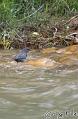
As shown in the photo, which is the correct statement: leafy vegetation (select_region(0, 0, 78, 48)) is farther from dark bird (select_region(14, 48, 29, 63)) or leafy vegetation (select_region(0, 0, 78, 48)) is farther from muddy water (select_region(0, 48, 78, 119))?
muddy water (select_region(0, 48, 78, 119))

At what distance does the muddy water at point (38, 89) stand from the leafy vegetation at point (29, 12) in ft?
2.72

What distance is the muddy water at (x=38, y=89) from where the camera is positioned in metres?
3.58

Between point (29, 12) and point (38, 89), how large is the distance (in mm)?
3031

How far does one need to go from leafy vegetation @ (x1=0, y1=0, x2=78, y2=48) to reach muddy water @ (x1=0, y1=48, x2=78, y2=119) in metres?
0.83

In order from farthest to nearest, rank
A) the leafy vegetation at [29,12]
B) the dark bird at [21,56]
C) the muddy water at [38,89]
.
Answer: the leafy vegetation at [29,12] → the dark bird at [21,56] → the muddy water at [38,89]

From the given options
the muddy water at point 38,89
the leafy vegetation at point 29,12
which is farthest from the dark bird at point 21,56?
the leafy vegetation at point 29,12

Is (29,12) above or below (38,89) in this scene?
above

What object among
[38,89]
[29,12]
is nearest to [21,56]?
[38,89]

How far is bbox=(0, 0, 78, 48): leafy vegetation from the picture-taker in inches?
259

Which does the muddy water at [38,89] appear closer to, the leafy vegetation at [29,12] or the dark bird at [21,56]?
the dark bird at [21,56]

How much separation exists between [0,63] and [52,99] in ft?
5.48

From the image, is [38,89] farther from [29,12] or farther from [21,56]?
[29,12]

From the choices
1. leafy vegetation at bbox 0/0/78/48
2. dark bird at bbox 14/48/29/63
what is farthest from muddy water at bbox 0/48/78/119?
leafy vegetation at bbox 0/0/78/48

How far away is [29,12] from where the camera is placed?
23.4 feet
